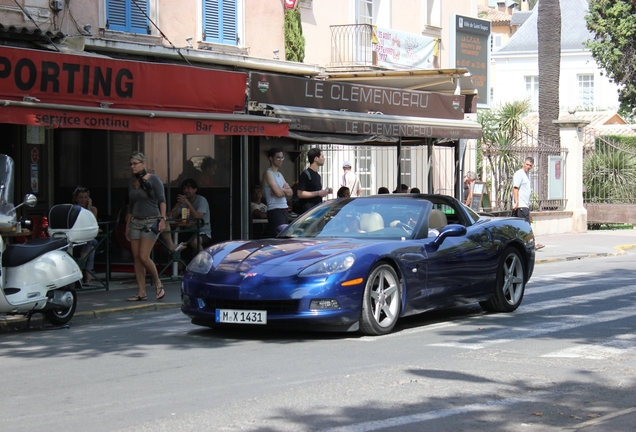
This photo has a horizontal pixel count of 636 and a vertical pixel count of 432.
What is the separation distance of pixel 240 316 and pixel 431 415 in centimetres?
313

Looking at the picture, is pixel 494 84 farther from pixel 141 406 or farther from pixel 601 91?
pixel 141 406

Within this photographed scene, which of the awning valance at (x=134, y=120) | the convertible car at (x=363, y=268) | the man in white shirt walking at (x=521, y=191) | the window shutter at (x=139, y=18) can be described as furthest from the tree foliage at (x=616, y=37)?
Result: the convertible car at (x=363, y=268)

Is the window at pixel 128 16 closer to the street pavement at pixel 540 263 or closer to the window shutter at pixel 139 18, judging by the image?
the window shutter at pixel 139 18

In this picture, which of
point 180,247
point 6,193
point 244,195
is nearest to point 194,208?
point 244,195

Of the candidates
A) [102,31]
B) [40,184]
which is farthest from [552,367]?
[102,31]

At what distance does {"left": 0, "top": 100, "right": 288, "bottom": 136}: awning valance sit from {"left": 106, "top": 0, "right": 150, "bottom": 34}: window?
4.98 m

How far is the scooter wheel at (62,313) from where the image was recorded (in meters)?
10.2

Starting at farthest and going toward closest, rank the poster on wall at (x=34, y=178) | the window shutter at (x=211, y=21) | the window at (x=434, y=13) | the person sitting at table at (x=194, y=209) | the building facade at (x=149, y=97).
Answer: the window at (x=434, y=13)
the window shutter at (x=211, y=21)
the poster on wall at (x=34, y=178)
the person sitting at table at (x=194, y=209)
the building facade at (x=149, y=97)

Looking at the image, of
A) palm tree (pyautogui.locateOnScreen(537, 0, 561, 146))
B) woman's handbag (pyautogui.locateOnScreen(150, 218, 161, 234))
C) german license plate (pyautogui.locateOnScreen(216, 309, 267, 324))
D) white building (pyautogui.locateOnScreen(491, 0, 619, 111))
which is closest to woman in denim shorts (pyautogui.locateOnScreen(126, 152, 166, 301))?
woman's handbag (pyautogui.locateOnScreen(150, 218, 161, 234))

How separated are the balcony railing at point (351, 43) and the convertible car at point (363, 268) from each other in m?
13.5

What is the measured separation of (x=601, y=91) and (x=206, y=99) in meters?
56.8

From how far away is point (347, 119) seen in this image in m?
16.2

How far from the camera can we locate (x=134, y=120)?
41.6ft

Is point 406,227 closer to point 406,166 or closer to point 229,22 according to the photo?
point 229,22
